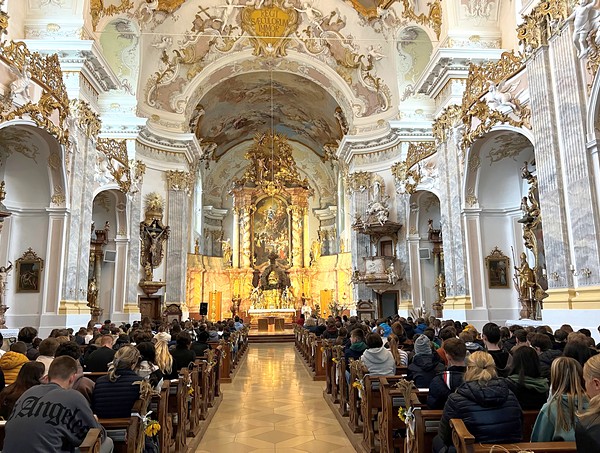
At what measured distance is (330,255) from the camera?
94.0 ft

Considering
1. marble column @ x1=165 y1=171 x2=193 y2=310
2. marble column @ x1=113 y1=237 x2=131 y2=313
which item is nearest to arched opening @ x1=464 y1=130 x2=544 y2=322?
marble column @ x1=113 y1=237 x2=131 y2=313

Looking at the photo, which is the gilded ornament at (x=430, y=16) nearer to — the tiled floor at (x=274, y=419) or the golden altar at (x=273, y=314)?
the tiled floor at (x=274, y=419)

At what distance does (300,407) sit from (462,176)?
7157 mm

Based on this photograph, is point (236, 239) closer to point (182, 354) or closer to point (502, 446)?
point (182, 354)

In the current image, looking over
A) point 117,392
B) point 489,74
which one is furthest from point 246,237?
point 117,392

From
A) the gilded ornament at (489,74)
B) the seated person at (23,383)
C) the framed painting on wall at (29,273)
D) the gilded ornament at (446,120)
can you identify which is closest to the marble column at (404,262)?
the gilded ornament at (446,120)

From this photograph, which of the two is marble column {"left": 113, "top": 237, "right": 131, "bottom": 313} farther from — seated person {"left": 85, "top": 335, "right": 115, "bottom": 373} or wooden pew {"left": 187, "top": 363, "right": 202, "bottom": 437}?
seated person {"left": 85, "top": 335, "right": 115, "bottom": 373}

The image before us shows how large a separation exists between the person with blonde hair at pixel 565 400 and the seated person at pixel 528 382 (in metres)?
0.76

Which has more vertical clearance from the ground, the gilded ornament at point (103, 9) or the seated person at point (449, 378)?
the gilded ornament at point (103, 9)

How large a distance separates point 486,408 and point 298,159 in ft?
95.7

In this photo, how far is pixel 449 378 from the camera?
374 cm

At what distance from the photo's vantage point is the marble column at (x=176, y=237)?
20188 millimetres

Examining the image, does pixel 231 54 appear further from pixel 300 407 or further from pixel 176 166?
pixel 300 407

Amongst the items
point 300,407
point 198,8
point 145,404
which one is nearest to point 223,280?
point 198,8
